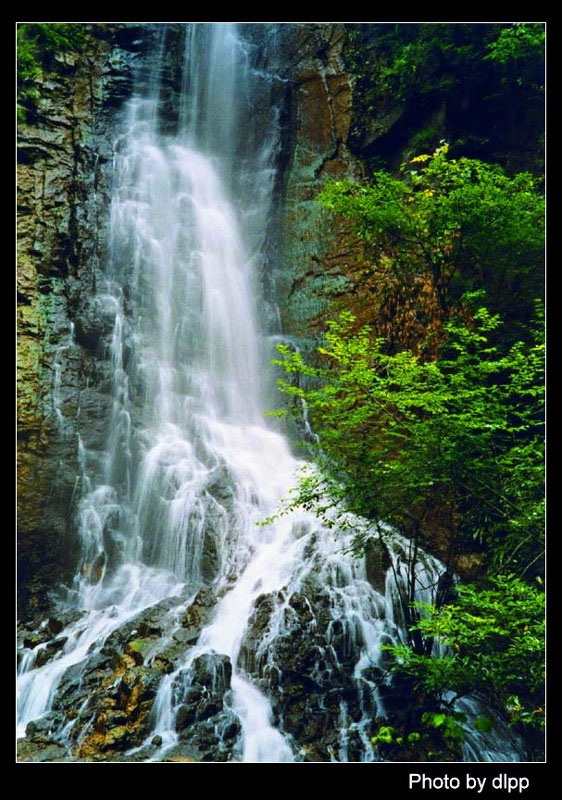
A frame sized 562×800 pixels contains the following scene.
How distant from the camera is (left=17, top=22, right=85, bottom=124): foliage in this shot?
1148 cm

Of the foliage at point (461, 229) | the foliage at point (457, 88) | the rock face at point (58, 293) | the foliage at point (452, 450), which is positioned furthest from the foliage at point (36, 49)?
the foliage at point (452, 450)

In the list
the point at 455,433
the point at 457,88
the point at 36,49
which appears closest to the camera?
the point at 455,433

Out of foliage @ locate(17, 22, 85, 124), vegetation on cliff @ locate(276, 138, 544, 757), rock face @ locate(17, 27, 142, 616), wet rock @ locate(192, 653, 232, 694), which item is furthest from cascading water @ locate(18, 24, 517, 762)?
foliage @ locate(17, 22, 85, 124)

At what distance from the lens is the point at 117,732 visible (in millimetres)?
6051

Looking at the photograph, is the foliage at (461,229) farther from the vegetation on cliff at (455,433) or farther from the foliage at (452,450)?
the foliage at (452,450)

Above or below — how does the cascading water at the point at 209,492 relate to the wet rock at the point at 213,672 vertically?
above

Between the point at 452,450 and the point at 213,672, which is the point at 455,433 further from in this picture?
the point at 213,672

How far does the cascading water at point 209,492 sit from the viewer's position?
659 centimetres

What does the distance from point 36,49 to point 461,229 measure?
1010 centimetres

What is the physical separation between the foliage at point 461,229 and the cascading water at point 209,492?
12.6ft

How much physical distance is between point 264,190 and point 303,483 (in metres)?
9.12

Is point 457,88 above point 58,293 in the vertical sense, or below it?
above

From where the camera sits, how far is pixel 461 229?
7.63 meters

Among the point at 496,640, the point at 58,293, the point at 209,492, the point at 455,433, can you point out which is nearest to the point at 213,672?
the point at 209,492
